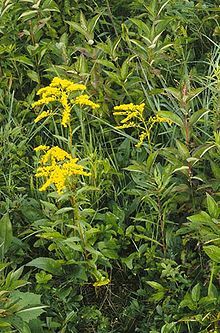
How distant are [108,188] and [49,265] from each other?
1.52ft

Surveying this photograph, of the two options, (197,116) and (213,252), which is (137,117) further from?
(213,252)

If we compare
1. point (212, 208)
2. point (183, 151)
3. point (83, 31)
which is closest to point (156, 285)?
point (212, 208)

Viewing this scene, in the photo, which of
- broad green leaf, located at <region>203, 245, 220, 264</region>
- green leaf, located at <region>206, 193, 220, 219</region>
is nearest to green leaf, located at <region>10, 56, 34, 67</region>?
green leaf, located at <region>206, 193, 220, 219</region>

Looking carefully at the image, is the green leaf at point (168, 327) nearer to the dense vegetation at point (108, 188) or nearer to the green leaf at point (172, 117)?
the dense vegetation at point (108, 188)

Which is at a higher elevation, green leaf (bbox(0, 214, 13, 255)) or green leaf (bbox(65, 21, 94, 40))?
green leaf (bbox(65, 21, 94, 40))

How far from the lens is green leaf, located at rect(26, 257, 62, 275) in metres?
2.31

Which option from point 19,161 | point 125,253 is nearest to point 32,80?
point 19,161

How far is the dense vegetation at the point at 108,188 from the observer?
87.5 inches

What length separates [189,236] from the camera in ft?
7.81

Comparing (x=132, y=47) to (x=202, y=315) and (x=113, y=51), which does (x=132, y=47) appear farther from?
(x=202, y=315)

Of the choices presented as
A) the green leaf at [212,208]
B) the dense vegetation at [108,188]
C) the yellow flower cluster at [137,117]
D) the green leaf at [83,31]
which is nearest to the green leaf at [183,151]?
the dense vegetation at [108,188]

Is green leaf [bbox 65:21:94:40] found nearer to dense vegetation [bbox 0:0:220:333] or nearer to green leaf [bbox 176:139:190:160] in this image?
dense vegetation [bbox 0:0:220:333]

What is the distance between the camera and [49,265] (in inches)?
91.2

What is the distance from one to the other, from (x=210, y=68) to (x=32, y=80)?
84 centimetres
